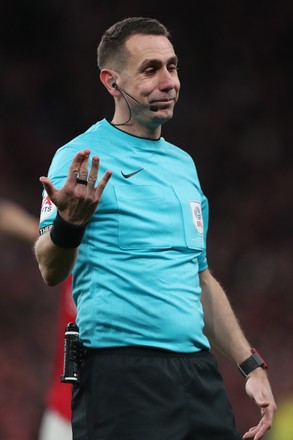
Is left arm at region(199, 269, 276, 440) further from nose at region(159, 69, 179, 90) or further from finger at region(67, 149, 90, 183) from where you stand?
finger at region(67, 149, 90, 183)

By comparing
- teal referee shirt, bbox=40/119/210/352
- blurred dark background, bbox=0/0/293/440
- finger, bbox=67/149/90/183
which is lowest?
blurred dark background, bbox=0/0/293/440

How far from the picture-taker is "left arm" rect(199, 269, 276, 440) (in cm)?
304

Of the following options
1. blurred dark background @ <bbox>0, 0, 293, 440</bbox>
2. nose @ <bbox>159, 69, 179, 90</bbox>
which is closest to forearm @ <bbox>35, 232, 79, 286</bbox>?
nose @ <bbox>159, 69, 179, 90</bbox>

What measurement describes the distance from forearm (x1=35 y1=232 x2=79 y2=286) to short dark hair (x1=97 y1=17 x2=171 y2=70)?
24.8 inches

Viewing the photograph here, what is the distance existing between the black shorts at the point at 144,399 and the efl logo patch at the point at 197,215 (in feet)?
1.20

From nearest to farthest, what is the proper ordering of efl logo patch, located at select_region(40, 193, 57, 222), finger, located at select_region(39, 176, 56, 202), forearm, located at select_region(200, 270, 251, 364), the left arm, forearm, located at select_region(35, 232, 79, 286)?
finger, located at select_region(39, 176, 56, 202), forearm, located at select_region(35, 232, 79, 286), efl logo patch, located at select_region(40, 193, 57, 222), the left arm, forearm, located at select_region(200, 270, 251, 364)

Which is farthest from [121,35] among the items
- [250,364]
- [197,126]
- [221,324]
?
[197,126]

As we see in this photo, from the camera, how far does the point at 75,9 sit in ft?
31.6

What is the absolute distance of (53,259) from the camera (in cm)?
276

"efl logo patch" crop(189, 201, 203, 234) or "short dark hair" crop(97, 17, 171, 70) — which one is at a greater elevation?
"short dark hair" crop(97, 17, 171, 70)

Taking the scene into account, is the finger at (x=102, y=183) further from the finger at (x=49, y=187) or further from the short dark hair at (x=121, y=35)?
the short dark hair at (x=121, y=35)

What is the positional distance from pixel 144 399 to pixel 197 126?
23.4 feet

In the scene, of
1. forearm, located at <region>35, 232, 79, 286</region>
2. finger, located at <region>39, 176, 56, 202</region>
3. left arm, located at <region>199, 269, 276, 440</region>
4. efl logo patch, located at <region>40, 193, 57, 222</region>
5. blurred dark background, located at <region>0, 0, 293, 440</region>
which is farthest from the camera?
blurred dark background, located at <region>0, 0, 293, 440</region>

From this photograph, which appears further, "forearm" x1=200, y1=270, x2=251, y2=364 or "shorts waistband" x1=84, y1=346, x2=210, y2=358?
"forearm" x1=200, y1=270, x2=251, y2=364
